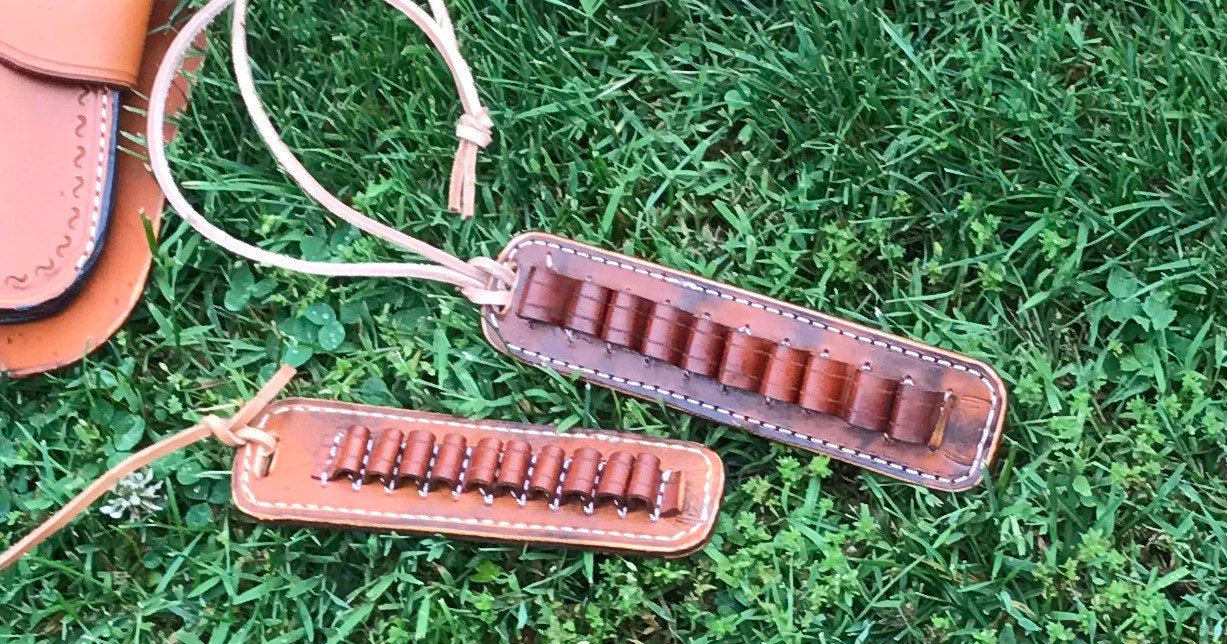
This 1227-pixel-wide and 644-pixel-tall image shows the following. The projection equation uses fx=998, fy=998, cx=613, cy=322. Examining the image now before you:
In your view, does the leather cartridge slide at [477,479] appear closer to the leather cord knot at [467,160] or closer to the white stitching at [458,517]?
the white stitching at [458,517]

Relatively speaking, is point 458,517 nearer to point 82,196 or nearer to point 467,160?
point 467,160

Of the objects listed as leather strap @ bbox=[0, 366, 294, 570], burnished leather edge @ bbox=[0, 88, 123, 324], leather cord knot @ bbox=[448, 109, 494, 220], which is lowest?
leather strap @ bbox=[0, 366, 294, 570]

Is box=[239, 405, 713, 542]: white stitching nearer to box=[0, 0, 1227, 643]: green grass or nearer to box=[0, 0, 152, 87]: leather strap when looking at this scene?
box=[0, 0, 1227, 643]: green grass

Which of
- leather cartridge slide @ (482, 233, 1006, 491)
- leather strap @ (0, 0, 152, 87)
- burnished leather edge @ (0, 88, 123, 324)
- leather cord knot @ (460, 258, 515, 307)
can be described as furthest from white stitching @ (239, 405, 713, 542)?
leather strap @ (0, 0, 152, 87)

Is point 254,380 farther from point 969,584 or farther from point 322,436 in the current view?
point 969,584

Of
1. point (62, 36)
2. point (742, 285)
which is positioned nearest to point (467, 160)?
point (742, 285)

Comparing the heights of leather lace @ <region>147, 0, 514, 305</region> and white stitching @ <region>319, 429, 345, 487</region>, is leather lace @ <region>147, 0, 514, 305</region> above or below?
above
